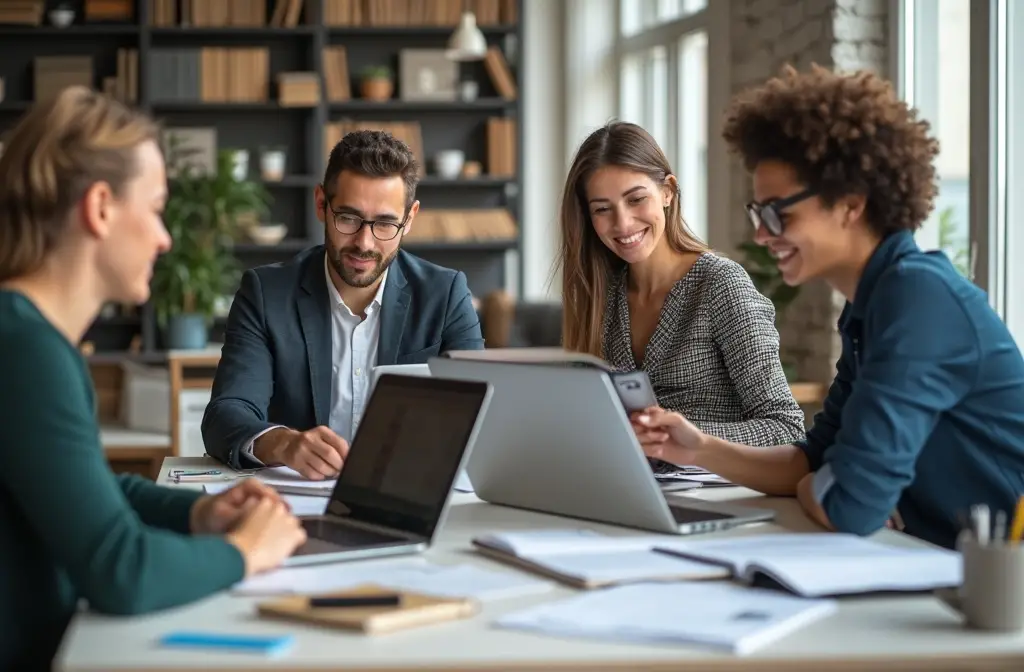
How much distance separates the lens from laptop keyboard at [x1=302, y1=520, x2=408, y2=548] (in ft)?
5.43

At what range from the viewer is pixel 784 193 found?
1886 millimetres

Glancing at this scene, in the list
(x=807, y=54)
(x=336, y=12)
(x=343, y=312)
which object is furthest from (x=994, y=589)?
(x=336, y=12)

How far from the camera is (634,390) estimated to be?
1.88 m

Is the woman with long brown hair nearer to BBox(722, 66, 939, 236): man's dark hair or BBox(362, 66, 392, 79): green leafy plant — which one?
BBox(722, 66, 939, 236): man's dark hair

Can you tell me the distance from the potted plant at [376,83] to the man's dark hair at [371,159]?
13.8ft

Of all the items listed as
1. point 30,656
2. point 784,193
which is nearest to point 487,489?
point 784,193

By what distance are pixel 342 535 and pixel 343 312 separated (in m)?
1.24

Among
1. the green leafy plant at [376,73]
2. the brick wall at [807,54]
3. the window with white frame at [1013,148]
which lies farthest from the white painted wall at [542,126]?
the window with white frame at [1013,148]

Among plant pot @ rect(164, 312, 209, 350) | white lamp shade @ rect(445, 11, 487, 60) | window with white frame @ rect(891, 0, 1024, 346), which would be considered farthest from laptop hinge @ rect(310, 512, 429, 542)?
white lamp shade @ rect(445, 11, 487, 60)

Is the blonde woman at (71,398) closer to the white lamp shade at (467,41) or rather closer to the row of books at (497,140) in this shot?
the white lamp shade at (467,41)

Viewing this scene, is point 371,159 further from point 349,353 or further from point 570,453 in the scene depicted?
point 570,453

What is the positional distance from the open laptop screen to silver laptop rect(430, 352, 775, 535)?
0.12 m

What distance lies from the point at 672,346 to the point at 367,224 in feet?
2.28

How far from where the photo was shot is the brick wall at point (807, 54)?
4641 mm
